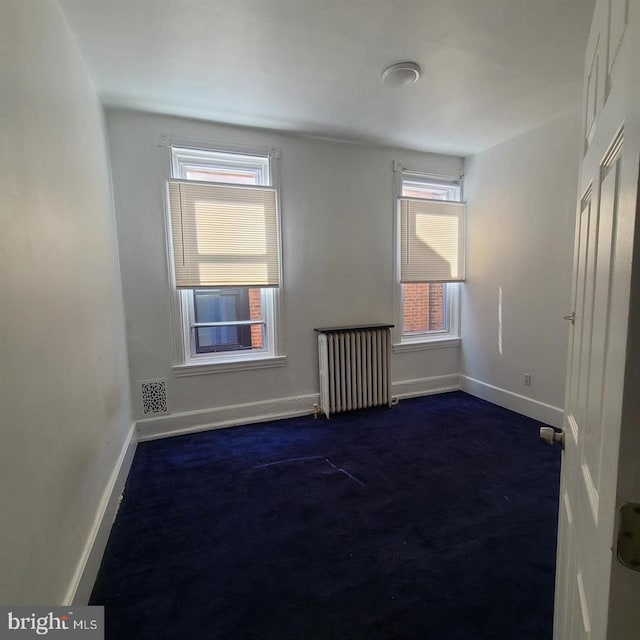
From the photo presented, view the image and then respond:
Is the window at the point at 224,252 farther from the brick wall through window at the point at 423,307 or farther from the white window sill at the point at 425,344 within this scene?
the brick wall through window at the point at 423,307

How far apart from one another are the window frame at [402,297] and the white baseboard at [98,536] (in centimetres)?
277

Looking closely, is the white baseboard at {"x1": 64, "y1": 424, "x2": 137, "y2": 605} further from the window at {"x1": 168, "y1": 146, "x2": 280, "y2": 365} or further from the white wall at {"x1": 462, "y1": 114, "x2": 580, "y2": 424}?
the white wall at {"x1": 462, "y1": 114, "x2": 580, "y2": 424}

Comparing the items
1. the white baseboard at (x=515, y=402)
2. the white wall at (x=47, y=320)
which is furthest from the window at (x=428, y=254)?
the white wall at (x=47, y=320)

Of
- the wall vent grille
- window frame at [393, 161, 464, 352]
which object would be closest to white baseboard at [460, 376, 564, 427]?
window frame at [393, 161, 464, 352]

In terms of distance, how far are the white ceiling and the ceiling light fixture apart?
0.06 m

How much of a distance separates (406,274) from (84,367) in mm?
3098

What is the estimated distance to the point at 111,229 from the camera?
2.63 metres

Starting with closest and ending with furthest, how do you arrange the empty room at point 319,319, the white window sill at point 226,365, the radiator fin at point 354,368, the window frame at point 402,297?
the empty room at point 319,319 < the white window sill at point 226,365 < the radiator fin at point 354,368 < the window frame at point 402,297

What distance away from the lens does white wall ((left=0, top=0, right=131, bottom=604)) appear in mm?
1021

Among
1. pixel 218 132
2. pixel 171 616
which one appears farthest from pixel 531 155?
pixel 171 616

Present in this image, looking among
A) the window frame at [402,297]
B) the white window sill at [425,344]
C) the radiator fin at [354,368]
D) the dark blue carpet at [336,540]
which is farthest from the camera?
the white window sill at [425,344]

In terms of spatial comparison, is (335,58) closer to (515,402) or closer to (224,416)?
(224,416)

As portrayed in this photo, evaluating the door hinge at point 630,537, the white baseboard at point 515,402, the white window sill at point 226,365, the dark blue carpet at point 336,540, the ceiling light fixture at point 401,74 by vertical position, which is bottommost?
the dark blue carpet at point 336,540

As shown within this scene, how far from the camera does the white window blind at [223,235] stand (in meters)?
3.00
